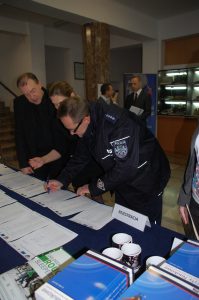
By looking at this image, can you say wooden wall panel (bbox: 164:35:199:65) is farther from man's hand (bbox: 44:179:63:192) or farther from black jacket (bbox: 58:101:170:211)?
man's hand (bbox: 44:179:63:192)

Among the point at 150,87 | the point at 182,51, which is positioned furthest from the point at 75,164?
the point at 182,51

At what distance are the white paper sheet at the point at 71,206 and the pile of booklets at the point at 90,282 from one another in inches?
26.2

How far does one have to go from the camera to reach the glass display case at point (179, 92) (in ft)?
17.9

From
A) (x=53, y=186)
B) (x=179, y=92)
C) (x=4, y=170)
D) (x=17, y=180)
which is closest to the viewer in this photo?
(x=53, y=186)

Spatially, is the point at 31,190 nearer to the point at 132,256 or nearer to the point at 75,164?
the point at 75,164

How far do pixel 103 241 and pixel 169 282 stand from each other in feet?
1.60

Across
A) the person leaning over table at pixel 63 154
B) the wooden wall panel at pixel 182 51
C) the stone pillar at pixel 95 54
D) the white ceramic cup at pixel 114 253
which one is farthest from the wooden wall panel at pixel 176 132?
the white ceramic cup at pixel 114 253

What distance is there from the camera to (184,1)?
4.85m

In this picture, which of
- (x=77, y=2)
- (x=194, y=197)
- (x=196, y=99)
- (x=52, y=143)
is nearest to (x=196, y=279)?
(x=194, y=197)

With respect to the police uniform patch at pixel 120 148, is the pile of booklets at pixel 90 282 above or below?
below

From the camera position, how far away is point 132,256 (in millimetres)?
858

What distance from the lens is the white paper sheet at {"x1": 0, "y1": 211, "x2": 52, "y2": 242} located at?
3.88 feet

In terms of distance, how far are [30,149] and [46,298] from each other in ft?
5.74

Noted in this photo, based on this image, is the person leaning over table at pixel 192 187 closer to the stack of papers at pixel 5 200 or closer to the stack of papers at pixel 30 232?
the stack of papers at pixel 30 232
